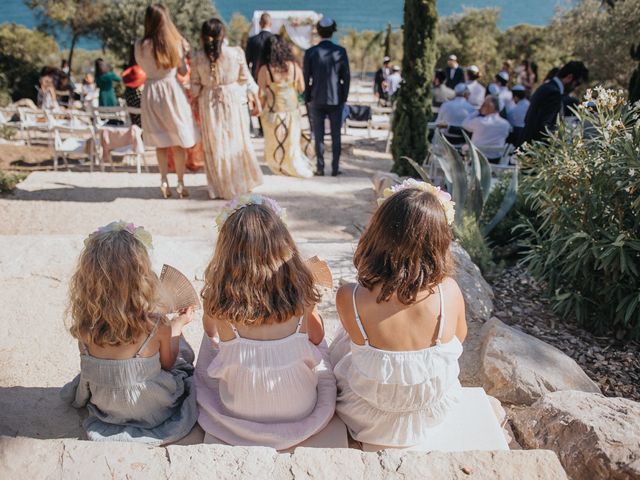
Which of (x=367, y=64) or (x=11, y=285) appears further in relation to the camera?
(x=367, y=64)

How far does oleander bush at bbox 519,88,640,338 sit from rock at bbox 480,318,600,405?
537mm

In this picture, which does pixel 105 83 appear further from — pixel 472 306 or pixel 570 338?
pixel 570 338

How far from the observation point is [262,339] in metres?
2.32

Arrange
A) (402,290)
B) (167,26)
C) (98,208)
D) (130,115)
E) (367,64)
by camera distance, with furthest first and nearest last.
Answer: (367,64) → (130,115) → (98,208) → (167,26) → (402,290)

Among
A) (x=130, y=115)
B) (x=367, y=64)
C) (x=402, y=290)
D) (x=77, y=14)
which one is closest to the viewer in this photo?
(x=402, y=290)

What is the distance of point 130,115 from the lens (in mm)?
9805

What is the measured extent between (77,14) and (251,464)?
68.9ft

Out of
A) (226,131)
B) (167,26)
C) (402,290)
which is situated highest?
(167,26)

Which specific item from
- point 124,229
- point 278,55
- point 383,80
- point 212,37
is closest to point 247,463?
point 124,229

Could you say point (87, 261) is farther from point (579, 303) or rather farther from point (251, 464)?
point (579, 303)

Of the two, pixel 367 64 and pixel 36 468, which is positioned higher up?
pixel 367 64

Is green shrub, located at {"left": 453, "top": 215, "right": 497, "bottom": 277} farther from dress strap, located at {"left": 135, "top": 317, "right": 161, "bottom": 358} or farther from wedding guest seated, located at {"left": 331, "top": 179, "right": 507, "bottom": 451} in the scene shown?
dress strap, located at {"left": 135, "top": 317, "right": 161, "bottom": 358}

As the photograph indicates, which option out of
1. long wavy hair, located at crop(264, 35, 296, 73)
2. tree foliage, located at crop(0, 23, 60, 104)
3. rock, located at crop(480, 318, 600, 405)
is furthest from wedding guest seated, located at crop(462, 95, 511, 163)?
tree foliage, located at crop(0, 23, 60, 104)

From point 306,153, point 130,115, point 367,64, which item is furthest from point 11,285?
point 367,64
